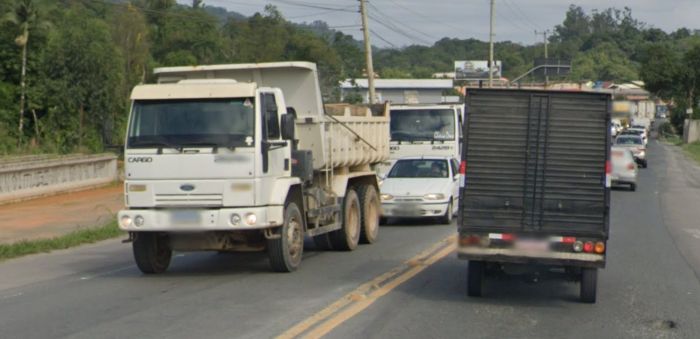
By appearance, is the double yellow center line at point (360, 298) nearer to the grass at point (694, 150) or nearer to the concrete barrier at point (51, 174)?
the concrete barrier at point (51, 174)

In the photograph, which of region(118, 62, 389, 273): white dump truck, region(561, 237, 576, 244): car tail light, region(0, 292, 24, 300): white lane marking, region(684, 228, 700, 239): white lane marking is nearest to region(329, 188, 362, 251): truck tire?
region(118, 62, 389, 273): white dump truck

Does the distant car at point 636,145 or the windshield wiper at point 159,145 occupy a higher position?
the windshield wiper at point 159,145

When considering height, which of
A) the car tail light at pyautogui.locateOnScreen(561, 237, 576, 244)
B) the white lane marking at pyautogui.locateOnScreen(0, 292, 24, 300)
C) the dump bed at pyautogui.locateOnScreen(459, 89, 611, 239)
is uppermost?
the dump bed at pyautogui.locateOnScreen(459, 89, 611, 239)

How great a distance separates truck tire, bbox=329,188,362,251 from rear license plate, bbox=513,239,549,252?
5870 millimetres

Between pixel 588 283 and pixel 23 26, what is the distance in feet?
113

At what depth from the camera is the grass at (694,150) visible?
6258 cm

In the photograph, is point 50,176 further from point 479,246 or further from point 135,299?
point 479,246

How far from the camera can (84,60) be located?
129ft

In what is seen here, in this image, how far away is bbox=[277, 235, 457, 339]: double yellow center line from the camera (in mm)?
9843

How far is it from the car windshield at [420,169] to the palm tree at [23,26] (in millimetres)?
22177

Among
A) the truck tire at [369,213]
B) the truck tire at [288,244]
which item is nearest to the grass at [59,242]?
the truck tire at [369,213]

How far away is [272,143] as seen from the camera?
1338 cm

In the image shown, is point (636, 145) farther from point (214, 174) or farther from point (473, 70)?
point (473, 70)

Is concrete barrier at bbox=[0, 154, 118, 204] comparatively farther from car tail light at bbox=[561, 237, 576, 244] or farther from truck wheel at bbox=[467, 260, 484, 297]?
car tail light at bbox=[561, 237, 576, 244]
